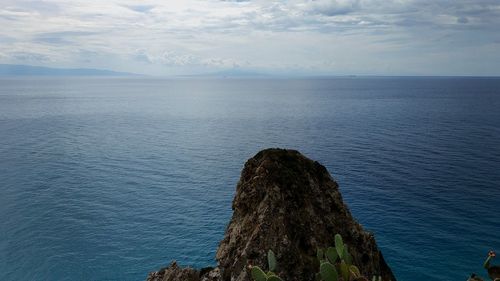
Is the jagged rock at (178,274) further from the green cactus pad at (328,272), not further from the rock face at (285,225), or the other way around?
the green cactus pad at (328,272)

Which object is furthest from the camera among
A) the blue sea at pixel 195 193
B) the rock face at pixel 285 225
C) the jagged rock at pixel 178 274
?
the blue sea at pixel 195 193

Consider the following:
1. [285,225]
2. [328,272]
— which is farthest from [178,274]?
[328,272]

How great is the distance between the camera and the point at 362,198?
77188 millimetres

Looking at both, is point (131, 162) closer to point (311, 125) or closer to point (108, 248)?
point (108, 248)

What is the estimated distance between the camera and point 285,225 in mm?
18250

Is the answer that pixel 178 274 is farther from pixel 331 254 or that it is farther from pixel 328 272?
pixel 328 272

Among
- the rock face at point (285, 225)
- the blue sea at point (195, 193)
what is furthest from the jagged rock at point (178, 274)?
the blue sea at point (195, 193)

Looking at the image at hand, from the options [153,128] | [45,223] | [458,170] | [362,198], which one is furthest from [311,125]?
[45,223]

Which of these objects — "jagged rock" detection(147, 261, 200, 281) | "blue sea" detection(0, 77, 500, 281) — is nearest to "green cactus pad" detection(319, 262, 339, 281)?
"jagged rock" detection(147, 261, 200, 281)

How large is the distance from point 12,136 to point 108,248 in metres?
106

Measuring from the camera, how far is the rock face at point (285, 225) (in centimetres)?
1777

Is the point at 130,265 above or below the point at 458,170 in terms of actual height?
below

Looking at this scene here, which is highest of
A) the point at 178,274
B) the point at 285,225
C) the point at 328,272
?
the point at 328,272

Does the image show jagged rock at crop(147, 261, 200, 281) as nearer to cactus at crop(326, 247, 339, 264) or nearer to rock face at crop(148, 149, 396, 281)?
rock face at crop(148, 149, 396, 281)
